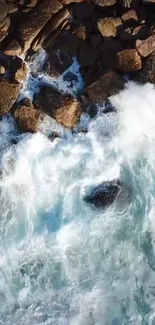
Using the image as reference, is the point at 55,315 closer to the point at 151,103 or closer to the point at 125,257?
the point at 125,257

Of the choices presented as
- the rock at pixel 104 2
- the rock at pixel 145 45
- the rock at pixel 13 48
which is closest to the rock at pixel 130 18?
the rock at pixel 104 2

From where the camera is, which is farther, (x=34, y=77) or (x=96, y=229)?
(x=34, y=77)

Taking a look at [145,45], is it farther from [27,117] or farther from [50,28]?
[27,117]

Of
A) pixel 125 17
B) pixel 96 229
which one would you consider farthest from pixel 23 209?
pixel 125 17

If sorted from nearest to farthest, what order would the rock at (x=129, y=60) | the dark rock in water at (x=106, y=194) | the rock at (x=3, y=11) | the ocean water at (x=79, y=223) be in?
the ocean water at (x=79, y=223) < the dark rock in water at (x=106, y=194) < the rock at (x=129, y=60) < the rock at (x=3, y=11)

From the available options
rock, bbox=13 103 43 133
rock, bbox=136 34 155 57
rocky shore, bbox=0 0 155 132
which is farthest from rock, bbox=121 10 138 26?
rock, bbox=13 103 43 133

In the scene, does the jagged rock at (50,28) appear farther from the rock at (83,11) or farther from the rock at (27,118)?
the rock at (27,118)

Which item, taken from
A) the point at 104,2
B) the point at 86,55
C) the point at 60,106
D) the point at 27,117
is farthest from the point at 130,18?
the point at 27,117
